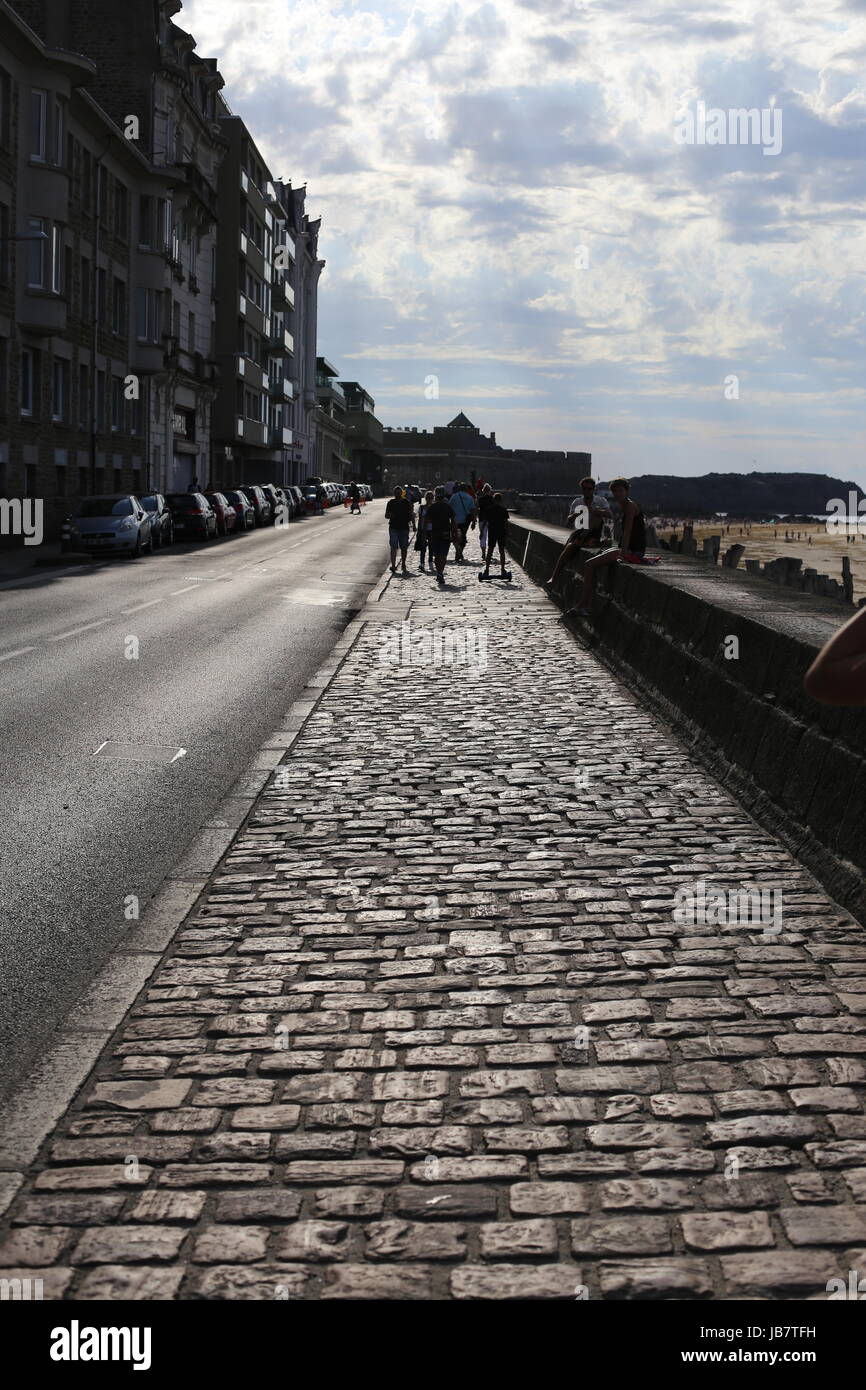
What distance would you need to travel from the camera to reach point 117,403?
51688mm

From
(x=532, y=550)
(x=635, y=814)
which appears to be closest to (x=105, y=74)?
(x=532, y=550)

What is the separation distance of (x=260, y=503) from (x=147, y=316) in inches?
390

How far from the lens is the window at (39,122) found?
1570 inches

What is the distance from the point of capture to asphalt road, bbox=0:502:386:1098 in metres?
6.12

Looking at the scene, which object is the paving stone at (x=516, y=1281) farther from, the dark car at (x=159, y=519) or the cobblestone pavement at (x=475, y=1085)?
the dark car at (x=159, y=519)

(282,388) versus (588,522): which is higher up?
(282,388)

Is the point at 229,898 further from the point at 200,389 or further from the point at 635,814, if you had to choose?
the point at 200,389

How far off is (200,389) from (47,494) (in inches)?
1042

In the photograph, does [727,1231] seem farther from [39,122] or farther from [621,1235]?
[39,122]

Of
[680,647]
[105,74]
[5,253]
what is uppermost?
[105,74]

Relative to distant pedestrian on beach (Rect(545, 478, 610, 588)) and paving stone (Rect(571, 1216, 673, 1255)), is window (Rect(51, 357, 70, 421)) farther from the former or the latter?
paving stone (Rect(571, 1216, 673, 1255))

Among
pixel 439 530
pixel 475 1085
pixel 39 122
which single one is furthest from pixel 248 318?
pixel 475 1085

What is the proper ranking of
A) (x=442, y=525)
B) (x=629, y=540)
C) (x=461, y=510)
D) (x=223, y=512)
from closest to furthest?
(x=629, y=540) < (x=442, y=525) < (x=461, y=510) < (x=223, y=512)

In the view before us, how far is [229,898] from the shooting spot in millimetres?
6719
